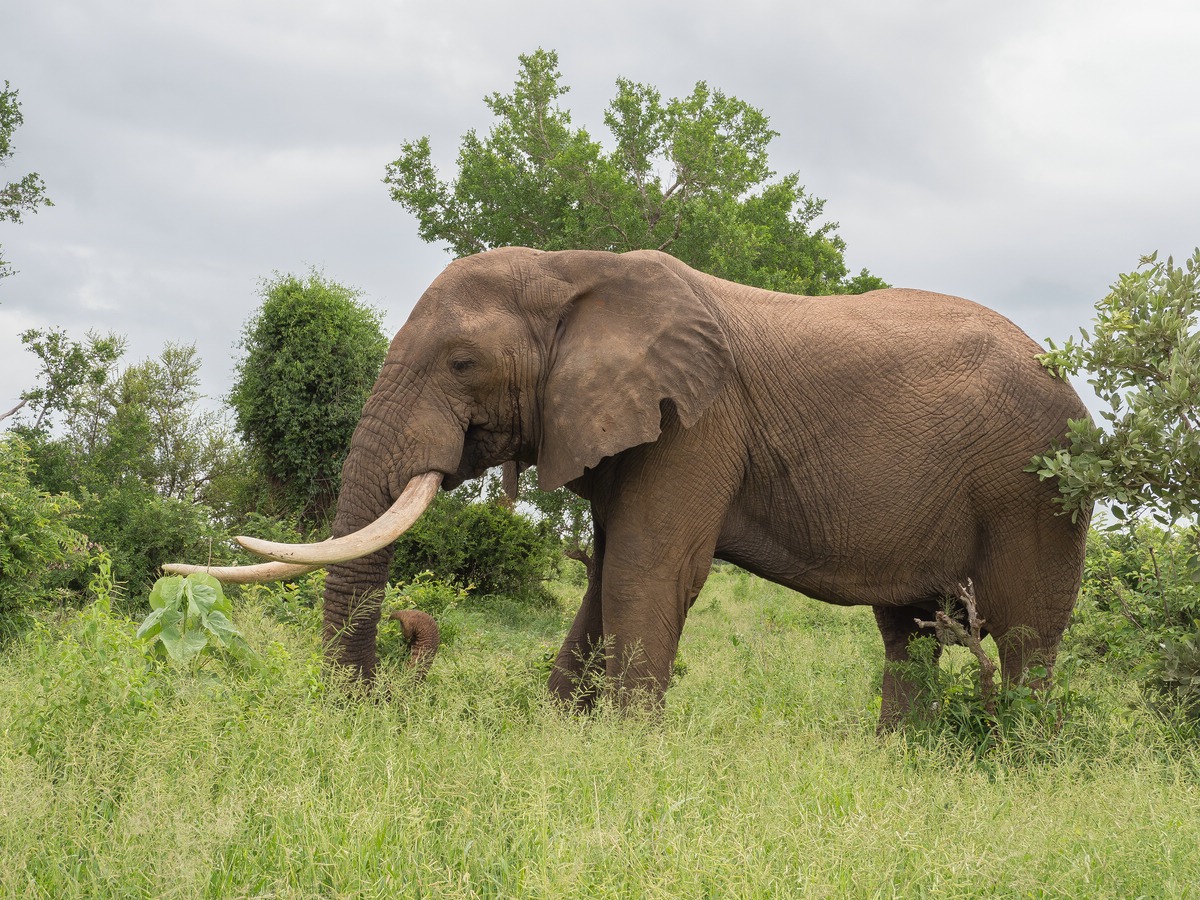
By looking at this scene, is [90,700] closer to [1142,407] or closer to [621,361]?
[621,361]

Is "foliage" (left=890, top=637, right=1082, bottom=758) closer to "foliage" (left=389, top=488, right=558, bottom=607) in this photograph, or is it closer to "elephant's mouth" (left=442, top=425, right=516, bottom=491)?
"elephant's mouth" (left=442, top=425, right=516, bottom=491)

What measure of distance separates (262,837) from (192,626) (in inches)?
67.7

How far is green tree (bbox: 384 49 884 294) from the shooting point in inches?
787

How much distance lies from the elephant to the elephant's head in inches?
0.5

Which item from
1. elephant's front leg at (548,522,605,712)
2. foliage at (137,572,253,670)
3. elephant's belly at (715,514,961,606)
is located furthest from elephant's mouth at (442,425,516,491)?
foliage at (137,572,253,670)

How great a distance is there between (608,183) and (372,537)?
1451 centimetres

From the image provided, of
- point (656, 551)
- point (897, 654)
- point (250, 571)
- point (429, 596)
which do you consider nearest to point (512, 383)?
point (656, 551)

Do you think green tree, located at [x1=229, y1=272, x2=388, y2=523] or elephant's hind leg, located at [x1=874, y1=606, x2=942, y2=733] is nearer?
elephant's hind leg, located at [x1=874, y1=606, x2=942, y2=733]

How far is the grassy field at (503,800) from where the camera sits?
3.78 meters

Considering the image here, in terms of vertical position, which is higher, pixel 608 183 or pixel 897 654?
pixel 608 183

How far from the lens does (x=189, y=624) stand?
5.43 meters

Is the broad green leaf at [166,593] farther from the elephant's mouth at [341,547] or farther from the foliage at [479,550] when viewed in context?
the foliage at [479,550]

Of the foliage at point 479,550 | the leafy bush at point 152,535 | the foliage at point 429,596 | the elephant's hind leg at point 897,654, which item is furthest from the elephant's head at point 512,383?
the leafy bush at point 152,535

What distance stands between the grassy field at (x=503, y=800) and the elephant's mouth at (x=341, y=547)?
1.34ft
